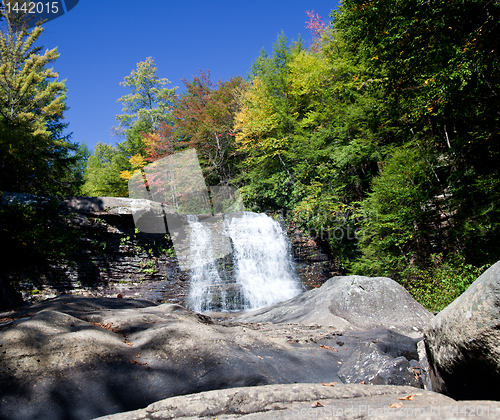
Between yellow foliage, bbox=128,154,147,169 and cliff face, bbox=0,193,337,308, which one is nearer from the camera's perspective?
cliff face, bbox=0,193,337,308

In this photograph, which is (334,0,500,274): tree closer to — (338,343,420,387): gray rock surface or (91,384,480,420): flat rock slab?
(338,343,420,387): gray rock surface

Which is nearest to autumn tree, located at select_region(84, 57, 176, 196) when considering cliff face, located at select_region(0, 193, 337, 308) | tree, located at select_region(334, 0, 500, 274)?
cliff face, located at select_region(0, 193, 337, 308)

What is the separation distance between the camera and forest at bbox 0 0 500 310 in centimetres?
673

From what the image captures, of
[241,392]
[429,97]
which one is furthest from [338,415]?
[429,97]

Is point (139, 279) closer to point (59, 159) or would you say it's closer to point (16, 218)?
point (16, 218)

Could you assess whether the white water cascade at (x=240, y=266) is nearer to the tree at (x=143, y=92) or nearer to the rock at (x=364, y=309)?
the rock at (x=364, y=309)

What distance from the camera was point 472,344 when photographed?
2.00 metres

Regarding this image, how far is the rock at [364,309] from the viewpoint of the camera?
584 cm

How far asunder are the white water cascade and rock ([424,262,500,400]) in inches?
345

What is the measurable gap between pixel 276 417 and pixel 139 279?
38.2 feet

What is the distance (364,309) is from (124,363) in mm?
5351

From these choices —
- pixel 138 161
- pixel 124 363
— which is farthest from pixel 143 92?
pixel 124 363

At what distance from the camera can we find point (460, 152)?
24.4ft

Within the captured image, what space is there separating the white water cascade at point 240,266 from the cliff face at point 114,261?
669 mm
